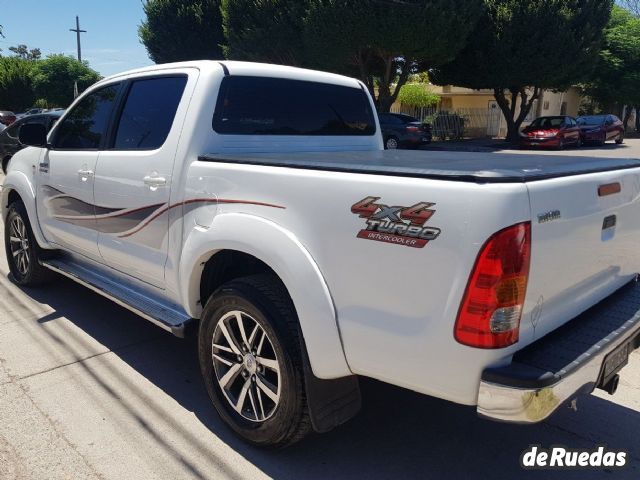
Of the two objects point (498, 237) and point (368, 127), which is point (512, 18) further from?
point (498, 237)

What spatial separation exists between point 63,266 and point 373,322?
10.9 feet

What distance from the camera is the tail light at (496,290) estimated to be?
1.97 meters

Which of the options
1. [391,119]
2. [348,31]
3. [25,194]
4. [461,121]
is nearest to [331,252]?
[25,194]

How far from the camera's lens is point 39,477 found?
9.02 ft

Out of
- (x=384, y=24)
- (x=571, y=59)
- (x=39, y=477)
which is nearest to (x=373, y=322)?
(x=39, y=477)

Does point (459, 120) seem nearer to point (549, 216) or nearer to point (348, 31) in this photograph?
point (348, 31)

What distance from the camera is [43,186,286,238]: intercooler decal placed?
10.6 ft

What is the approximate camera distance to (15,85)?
49688 mm

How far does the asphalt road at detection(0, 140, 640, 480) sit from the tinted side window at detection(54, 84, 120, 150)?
1.58 meters

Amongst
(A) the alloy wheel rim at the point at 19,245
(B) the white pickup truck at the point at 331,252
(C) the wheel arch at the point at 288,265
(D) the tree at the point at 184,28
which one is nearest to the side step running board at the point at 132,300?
(B) the white pickup truck at the point at 331,252

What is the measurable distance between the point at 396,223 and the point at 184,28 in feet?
89.1

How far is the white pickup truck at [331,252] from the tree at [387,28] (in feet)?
53.9

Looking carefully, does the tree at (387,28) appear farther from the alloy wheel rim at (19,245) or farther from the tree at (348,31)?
the alloy wheel rim at (19,245)

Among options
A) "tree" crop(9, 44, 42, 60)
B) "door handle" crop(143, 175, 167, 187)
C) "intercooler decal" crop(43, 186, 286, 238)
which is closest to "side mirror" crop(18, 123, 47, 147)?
"intercooler decal" crop(43, 186, 286, 238)
